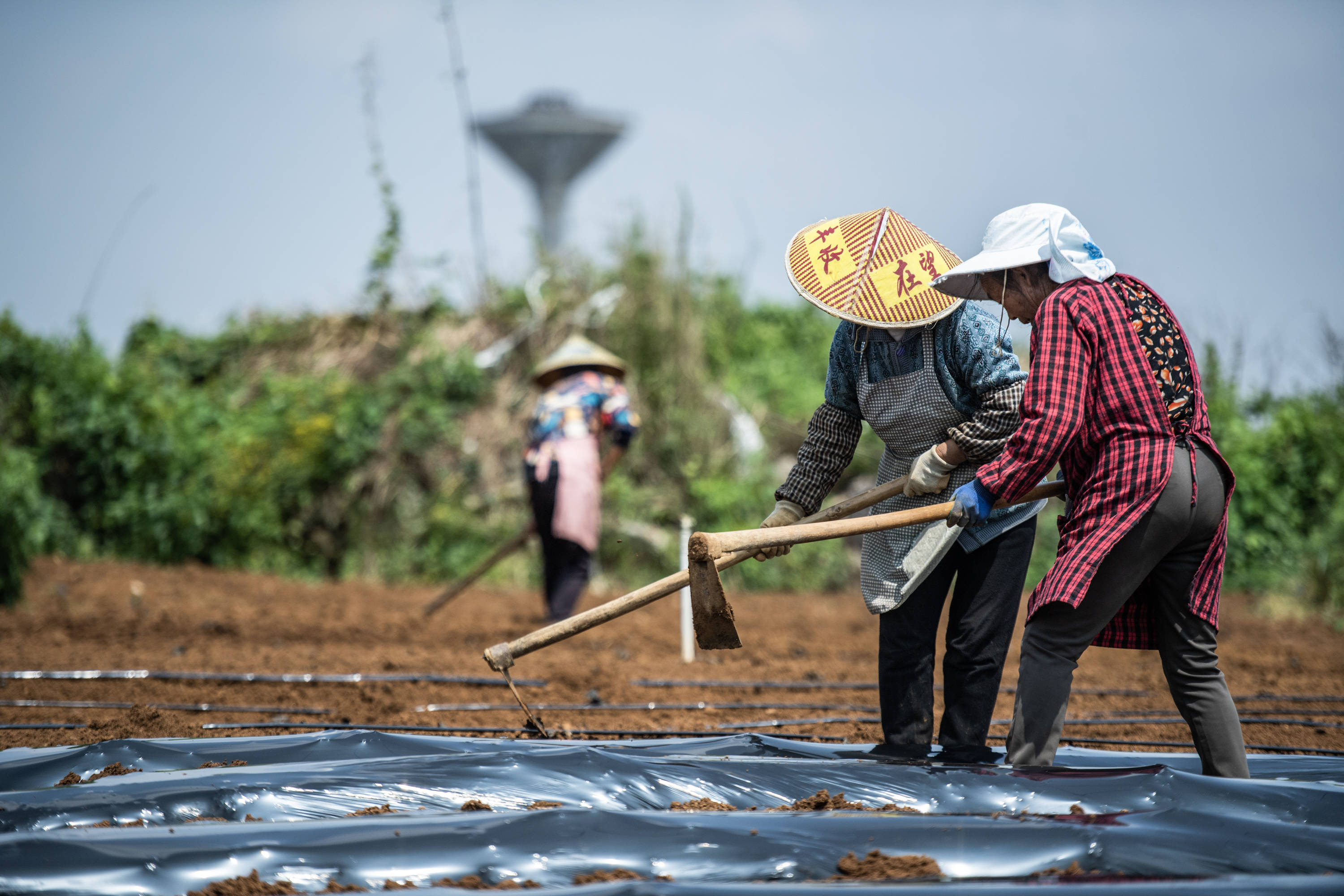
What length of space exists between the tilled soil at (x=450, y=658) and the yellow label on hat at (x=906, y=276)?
1.41 metres

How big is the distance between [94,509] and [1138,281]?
9426 mm

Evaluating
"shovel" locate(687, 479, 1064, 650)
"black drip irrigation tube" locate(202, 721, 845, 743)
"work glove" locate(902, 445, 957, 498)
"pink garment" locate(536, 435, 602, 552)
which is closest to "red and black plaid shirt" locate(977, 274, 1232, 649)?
"shovel" locate(687, 479, 1064, 650)

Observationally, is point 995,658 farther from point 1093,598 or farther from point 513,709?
point 513,709

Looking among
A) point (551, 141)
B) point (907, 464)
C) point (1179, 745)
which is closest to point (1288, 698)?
point (1179, 745)

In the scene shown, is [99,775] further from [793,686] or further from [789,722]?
[793,686]

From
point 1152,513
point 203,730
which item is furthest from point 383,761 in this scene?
point 1152,513

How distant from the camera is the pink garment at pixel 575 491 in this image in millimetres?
5938

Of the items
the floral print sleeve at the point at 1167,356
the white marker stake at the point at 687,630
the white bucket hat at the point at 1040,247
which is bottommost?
the white marker stake at the point at 687,630

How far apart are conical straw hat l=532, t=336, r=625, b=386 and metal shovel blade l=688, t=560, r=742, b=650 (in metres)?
3.63

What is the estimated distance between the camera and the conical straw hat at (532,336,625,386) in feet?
20.4

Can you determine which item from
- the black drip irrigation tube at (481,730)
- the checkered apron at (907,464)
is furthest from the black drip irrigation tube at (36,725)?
the checkered apron at (907,464)

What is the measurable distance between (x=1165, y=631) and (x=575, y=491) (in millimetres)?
3934

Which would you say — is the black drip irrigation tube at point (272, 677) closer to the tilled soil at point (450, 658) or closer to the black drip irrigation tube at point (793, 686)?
the tilled soil at point (450, 658)

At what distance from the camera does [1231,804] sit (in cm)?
211
